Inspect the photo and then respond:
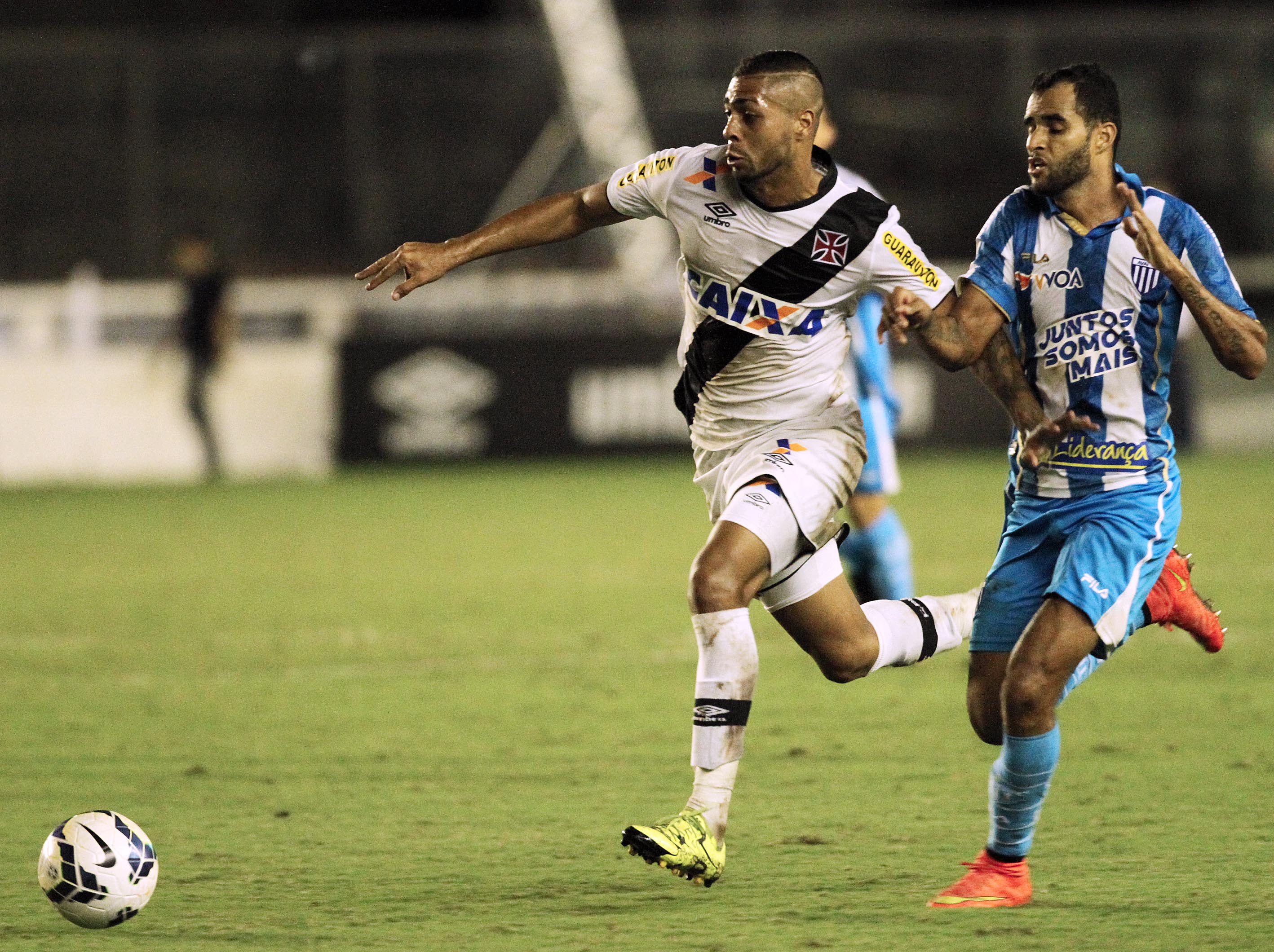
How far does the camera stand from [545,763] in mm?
6453

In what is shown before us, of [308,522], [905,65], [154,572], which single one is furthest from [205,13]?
[154,572]

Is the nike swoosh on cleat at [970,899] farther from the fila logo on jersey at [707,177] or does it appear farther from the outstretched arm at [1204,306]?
the fila logo on jersey at [707,177]

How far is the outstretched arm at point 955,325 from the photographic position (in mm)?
4746

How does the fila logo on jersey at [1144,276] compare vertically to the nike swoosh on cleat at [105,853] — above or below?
above

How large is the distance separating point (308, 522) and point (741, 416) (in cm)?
936

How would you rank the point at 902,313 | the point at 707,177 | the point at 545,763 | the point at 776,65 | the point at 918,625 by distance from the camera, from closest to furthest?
the point at 902,313 < the point at 776,65 < the point at 707,177 < the point at 918,625 < the point at 545,763

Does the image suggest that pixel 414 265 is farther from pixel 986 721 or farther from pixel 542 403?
pixel 542 403

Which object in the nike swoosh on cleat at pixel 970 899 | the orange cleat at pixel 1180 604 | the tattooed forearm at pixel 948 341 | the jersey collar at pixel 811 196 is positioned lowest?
the nike swoosh on cleat at pixel 970 899

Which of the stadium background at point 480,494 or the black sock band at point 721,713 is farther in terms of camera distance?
the stadium background at point 480,494

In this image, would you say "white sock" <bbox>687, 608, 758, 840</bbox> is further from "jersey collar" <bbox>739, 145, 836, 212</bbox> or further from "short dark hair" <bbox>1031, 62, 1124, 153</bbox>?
"short dark hair" <bbox>1031, 62, 1124, 153</bbox>

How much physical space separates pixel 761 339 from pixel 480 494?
1093 cm

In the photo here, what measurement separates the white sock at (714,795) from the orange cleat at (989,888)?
55cm

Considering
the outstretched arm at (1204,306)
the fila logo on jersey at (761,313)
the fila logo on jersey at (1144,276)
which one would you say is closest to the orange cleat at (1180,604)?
the outstretched arm at (1204,306)

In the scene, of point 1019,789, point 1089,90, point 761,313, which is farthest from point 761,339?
point 1019,789
